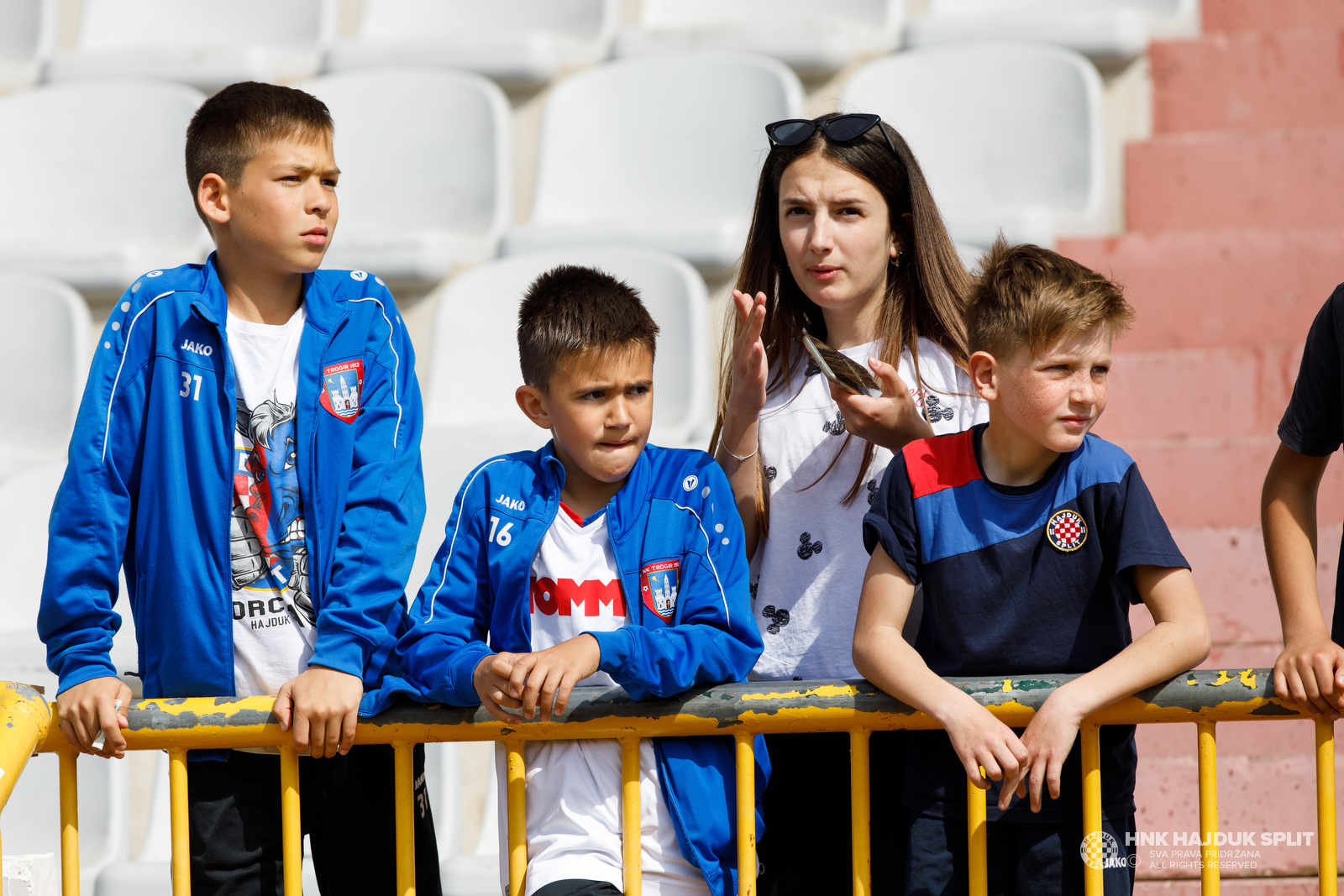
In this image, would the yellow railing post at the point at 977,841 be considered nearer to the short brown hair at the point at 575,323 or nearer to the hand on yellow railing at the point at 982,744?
the hand on yellow railing at the point at 982,744

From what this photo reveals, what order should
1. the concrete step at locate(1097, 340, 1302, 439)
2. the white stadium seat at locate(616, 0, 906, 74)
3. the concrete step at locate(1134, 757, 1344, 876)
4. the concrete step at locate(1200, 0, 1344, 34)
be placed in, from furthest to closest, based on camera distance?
the white stadium seat at locate(616, 0, 906, 74), the concrete step at locate(1200, 0, 1344, 34), the concrete step at locate(1097, 340, 1302, 439), the concrete step at locate(1134, 757, 1344, 876)

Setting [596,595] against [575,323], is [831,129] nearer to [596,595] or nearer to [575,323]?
[575,323]

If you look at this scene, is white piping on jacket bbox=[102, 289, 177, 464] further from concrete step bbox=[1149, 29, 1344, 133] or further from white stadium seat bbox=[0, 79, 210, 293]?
concrete step bbox=[1149, 29, 1344, 133]

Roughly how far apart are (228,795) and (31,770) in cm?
156

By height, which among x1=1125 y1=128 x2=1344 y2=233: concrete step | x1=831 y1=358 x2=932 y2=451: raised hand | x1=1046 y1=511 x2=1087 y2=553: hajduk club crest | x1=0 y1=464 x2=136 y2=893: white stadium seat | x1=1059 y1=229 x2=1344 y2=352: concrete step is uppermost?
x1=1125 y1=128 x2=1344 y2=233: concrete step

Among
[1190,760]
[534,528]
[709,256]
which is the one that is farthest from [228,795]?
[709,256]

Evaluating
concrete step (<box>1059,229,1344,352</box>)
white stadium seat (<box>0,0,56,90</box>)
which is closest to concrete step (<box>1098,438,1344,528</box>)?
concrete step (<box>1059,229,1344,352</box>)

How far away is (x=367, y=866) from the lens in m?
1.90

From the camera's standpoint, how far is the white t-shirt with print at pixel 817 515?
77.5 inches

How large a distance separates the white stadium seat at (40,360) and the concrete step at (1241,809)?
10.7ft

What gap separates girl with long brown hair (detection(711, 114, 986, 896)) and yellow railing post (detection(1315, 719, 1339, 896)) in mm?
540

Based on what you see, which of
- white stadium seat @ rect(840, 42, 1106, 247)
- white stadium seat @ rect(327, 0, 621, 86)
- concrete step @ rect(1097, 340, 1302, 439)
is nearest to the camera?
concrete step @ rect(1097, 340, 1302, 439)

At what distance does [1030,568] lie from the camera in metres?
1.69

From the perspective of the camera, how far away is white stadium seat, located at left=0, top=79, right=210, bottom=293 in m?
4.77
